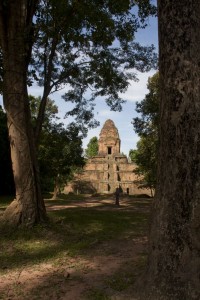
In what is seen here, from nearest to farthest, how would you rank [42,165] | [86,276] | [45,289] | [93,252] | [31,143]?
1. [45,289]
2. [86,276]
3. [93,252]
4. [31,143]
5. [42,165]

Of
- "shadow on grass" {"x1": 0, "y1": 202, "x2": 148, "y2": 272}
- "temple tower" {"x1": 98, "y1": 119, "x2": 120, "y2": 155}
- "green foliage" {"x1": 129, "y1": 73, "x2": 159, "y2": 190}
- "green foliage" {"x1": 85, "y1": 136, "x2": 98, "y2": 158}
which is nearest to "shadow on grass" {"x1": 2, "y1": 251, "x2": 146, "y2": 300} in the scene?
"shadow on grass" {"x1": 0, "y1": 202, "x2": 148, "y2": 272}

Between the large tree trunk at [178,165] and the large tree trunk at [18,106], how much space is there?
19.8 feet

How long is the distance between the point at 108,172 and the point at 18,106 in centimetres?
3050

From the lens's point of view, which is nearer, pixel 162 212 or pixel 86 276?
pixel 162 212

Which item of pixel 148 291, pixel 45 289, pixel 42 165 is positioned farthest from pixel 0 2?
pixel 42 165

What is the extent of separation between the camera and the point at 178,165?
4.40m

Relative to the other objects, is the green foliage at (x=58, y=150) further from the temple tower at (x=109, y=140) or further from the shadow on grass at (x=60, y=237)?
the temple tower at (x=109, y=140)

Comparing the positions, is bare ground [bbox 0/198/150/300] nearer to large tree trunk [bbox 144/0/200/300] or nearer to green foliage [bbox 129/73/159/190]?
large tree trunk [bbox 144/0/200/300]

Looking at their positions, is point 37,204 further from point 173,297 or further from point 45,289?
point 173,297

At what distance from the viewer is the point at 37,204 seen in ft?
33.8

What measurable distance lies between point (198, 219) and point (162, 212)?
1.49 feet

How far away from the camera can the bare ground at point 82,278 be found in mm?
5125

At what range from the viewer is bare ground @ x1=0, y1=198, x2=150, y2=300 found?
512 centimetres

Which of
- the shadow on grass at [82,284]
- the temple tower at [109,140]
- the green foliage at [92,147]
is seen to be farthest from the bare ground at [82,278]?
the green foliage at [92,147]
